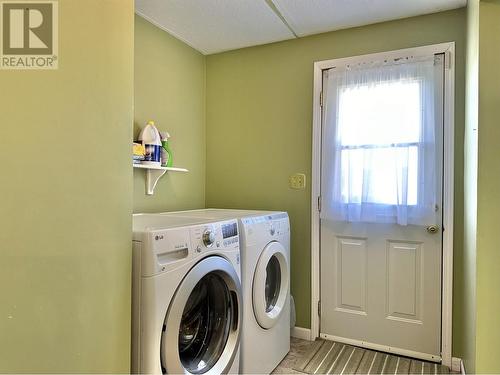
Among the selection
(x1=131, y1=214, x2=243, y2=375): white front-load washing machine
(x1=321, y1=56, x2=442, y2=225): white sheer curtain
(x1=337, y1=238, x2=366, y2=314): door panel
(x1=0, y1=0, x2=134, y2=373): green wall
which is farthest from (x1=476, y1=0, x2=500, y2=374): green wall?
(x1=0, y1=0, x2=134, y2=373): green wall

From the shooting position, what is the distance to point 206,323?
62.7 inches

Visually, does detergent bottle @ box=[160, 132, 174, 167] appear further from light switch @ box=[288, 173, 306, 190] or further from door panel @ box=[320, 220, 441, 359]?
door panel @ box=[320, 220, 441, 359]

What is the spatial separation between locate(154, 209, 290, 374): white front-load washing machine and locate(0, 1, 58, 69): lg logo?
1.01 metres

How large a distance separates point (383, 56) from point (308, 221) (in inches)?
49.3

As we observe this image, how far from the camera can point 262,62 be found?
2.56 m

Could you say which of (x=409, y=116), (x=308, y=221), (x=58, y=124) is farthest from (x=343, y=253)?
(x=58, y=124)

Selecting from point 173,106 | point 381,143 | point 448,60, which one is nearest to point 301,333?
point 381,143

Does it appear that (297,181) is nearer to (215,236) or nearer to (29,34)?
(215,236)

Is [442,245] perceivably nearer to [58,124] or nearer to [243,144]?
[243,144]

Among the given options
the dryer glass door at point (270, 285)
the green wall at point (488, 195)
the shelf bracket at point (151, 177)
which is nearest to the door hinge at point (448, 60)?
the green wall at point (488, 195)

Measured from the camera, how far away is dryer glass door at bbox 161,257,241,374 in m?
1.45

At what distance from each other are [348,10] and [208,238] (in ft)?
5.51

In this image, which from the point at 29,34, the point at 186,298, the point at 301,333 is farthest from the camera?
the point at 301,333

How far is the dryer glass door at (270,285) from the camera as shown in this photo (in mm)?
1800
